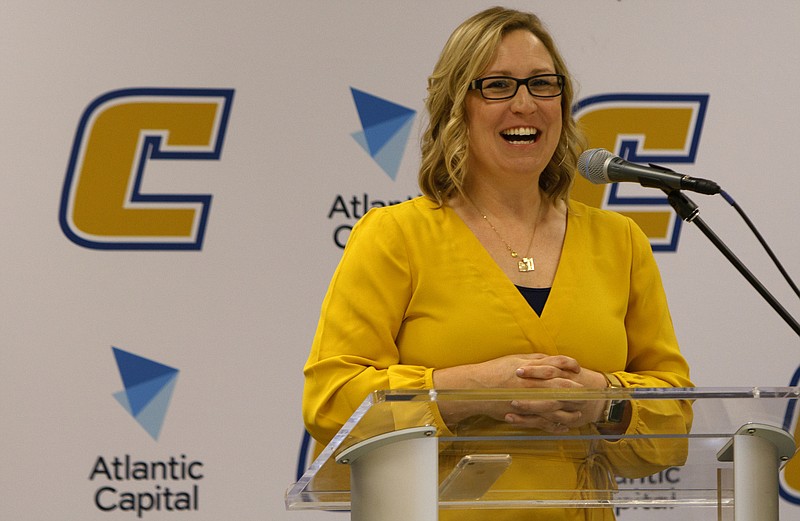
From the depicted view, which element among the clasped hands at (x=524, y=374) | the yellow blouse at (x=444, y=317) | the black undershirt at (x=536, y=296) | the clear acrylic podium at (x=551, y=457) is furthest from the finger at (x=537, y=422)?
the black undershirt at (x=536, y=296)

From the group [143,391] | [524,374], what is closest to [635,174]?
[524,374]

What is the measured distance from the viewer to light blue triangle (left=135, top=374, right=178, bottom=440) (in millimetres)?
3088

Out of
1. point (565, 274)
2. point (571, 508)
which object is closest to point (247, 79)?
point (565, 274)

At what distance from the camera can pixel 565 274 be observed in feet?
6.93

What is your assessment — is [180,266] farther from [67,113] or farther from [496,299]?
[496,299]

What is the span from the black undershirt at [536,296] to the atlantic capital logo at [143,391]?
1390mm

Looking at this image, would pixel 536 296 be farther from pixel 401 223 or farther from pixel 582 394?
pixel 582 394

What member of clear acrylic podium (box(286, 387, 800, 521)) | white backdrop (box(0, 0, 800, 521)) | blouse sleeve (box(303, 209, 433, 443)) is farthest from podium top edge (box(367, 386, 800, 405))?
white backdrop (box(0, 0, 800, 521))

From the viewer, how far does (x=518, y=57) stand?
2.15m

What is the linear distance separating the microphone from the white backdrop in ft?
4.75

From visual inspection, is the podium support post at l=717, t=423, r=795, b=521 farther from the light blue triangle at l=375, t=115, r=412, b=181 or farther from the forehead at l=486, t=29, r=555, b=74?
the light blue triangle at l=375, t=115, r=412, b=181

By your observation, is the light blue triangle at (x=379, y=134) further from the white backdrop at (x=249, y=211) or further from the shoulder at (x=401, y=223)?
the shoulder at (x=401, y=223)

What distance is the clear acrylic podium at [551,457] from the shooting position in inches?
50.3

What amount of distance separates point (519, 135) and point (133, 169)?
1.40 m
